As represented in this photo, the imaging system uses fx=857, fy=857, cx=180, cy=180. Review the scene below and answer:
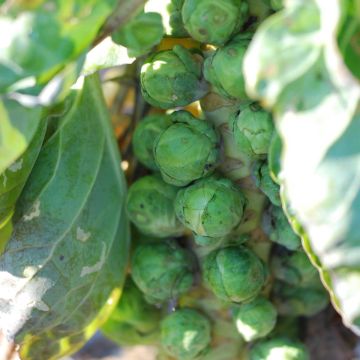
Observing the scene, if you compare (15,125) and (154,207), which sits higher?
(15,125)

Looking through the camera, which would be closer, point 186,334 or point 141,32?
point 141,32

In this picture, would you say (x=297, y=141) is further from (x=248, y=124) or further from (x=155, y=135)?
(x=155, y=135)

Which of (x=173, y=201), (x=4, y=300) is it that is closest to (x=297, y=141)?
(x=173, y=201)

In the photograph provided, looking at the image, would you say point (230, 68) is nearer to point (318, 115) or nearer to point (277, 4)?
point (277, 4)

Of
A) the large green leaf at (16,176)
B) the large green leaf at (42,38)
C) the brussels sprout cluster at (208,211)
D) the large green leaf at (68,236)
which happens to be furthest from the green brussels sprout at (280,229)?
the large green leaf at (42,38)

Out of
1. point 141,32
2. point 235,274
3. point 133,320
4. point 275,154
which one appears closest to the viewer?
point 275,154

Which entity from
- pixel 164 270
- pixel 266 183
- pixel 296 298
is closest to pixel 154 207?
pixel 164 270

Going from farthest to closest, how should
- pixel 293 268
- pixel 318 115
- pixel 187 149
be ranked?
pixel 293 268 → pixel 187 149 → pixel 318 115

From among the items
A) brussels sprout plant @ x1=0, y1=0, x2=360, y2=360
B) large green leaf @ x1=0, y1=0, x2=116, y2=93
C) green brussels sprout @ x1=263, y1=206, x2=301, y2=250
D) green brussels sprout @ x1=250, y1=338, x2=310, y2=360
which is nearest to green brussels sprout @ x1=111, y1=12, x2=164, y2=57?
brussels sprout plant @ x1=0, y1=0, x2=360, y2=360
